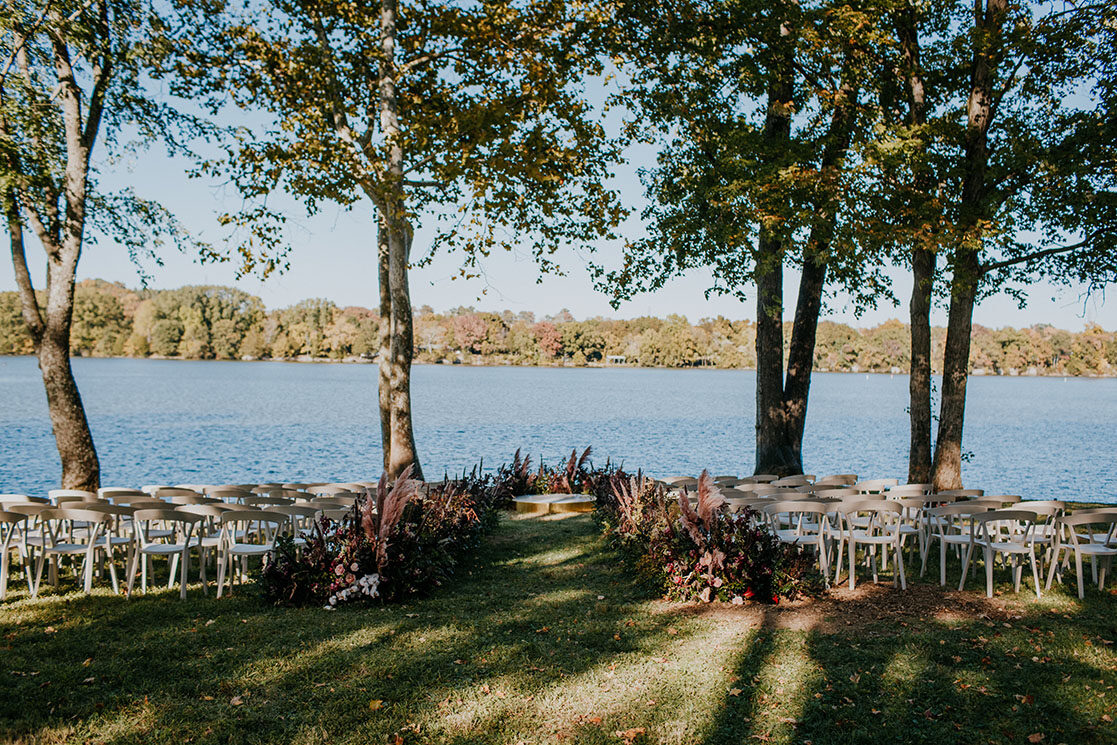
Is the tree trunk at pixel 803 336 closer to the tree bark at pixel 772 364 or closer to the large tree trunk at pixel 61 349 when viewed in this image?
the tree bark at pixel 772 364

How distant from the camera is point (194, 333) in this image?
11212 centimetres

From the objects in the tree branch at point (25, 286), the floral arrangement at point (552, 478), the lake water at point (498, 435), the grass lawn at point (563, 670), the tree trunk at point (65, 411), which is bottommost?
the lake water at point (498, 435)

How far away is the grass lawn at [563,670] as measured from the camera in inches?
177

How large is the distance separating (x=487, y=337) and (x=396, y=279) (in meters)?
96.0

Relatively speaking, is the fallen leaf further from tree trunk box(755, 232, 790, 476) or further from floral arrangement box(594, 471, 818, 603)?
tree trunk box(755, 232, 790, 476)

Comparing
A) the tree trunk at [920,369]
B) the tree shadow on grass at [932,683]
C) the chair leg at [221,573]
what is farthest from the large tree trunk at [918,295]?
the chair leg at [221,573]

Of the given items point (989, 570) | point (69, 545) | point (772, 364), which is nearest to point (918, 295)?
point (772, 364)

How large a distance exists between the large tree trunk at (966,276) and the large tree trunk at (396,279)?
8.97 meters

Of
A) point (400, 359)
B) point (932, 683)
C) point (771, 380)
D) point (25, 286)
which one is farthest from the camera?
point (771, 380)

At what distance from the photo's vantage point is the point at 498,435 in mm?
37656

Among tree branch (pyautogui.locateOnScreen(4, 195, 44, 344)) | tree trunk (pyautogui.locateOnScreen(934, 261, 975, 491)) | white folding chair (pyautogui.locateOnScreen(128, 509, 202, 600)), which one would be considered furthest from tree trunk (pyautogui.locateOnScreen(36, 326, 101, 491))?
tree trunk (pyautogui.locateOnScreen(934, 261, 975, 491))

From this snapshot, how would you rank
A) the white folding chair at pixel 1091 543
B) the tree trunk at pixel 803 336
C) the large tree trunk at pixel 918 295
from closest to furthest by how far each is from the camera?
the white folding chair at pixel 1091 543 → the large tree trunk at pixel 918 295 → the tree trunk at pixel 803 336

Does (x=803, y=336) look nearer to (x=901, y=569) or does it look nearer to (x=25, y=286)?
(x=901, y=569)

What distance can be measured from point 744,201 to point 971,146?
3794 millimetres
